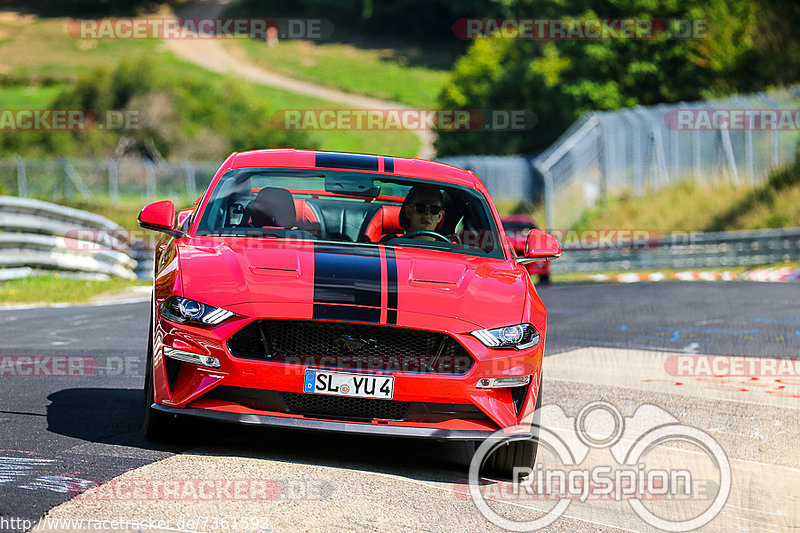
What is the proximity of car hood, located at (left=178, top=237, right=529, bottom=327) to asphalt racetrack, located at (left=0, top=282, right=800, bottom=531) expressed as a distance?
78 cm

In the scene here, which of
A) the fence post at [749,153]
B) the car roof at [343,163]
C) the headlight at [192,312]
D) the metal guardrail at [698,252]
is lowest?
the headlight at [192,312]

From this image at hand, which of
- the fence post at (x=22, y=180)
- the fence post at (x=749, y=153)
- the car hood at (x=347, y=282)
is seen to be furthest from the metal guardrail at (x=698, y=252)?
the car hood at (x=347, y=282)

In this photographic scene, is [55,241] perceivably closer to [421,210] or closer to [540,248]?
[421,210]

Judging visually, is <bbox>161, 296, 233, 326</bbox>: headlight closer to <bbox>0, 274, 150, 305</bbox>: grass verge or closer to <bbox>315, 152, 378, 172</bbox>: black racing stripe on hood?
<bbox>315, 152, 378, 172</bbox>: black racing stripe on hood

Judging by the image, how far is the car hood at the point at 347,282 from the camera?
6000mm

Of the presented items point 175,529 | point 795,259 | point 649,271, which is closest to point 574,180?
point 649,271

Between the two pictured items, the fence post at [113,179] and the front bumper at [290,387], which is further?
the fence post at [113,179]

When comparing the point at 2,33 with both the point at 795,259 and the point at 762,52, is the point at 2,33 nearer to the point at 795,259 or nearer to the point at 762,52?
the point at 762,52

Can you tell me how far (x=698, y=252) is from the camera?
2688cm

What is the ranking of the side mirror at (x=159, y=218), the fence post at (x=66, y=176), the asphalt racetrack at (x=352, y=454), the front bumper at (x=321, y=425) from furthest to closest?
the fence post at (x=66, y=176) < the side mirror at (x=159, y=218) < the front bumper at (x=321, y=425) < the asphalt racetrack at (x=352, y=454)

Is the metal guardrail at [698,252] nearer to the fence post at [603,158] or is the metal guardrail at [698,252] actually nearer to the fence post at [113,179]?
the fence post at [603,158]

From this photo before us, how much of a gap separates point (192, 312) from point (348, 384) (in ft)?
2.76

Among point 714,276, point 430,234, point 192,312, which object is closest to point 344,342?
point 192,312

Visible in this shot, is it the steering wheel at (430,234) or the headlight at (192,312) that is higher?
the steering wheel at (430,234)
